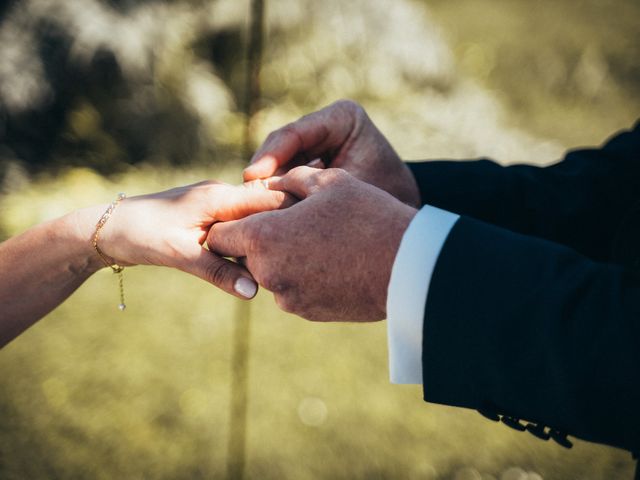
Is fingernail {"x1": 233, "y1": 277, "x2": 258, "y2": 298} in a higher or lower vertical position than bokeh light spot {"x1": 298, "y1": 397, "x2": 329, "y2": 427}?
higher

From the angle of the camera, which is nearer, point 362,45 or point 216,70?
point 216,70

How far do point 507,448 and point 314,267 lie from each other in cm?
205

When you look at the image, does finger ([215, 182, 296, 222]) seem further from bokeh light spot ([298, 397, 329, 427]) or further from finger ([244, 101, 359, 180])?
bokeh light spot ([298, 397, 329, 427])

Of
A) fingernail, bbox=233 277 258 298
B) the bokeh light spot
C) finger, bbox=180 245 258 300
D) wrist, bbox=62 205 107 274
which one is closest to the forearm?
wrist, bbox=62 205 107 274

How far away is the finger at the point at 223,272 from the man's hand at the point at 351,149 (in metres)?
0.51

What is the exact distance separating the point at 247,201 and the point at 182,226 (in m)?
0.21

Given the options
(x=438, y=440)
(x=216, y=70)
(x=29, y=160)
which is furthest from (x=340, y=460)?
(x=216, y=70)

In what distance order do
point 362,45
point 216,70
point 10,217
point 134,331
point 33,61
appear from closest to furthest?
point 134,331 < point 10,217 < point 33,61 < point 216,70 < point 362,45

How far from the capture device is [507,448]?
104 inches

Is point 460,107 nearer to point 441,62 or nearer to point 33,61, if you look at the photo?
point 441,62

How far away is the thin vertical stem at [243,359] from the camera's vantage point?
6.84ft

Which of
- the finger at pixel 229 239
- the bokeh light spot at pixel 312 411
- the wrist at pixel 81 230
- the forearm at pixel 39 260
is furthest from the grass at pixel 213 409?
the finger at pixel 229 239

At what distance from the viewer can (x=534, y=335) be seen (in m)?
0.96

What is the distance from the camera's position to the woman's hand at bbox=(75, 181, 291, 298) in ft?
4.71
